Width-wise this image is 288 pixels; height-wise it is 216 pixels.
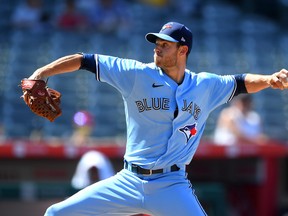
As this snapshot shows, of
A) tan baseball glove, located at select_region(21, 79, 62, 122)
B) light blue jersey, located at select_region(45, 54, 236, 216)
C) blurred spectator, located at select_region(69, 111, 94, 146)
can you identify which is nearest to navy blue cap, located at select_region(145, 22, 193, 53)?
light blue jersey, located at select_region(45, 54, 236, 216)

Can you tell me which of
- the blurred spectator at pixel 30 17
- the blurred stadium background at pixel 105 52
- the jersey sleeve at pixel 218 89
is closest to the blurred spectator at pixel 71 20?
the blurred stadium background at pixel 105 52

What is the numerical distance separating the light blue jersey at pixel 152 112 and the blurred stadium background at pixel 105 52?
329 cm

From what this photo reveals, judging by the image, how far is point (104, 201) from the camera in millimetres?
5305

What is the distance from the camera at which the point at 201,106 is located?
561 centimetres

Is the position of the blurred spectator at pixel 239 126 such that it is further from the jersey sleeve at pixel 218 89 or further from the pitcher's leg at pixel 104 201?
the pitcher's leg at pixel 104 201

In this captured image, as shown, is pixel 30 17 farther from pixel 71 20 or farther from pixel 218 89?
pixel 218 89

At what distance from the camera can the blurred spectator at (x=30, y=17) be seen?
12.6 meters

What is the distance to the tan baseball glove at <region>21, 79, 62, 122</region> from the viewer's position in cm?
523

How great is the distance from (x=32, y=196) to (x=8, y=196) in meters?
0.26

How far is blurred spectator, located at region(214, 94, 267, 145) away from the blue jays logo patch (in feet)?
12.7

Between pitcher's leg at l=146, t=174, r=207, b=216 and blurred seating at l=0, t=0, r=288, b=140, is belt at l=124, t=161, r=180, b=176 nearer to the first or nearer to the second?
pitcher's leg at l=146, t=174, r=207, b=216

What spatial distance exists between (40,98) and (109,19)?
7650 millimetres

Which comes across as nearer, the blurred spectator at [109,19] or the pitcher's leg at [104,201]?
the pitcher's leg at [104,201]

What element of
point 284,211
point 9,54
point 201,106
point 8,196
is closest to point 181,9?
point 9,54
